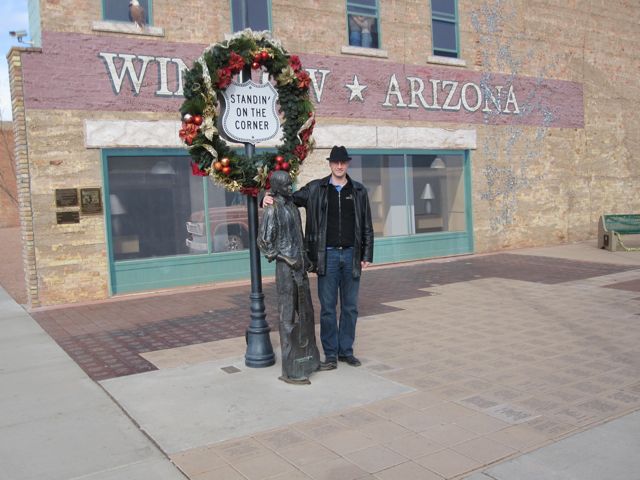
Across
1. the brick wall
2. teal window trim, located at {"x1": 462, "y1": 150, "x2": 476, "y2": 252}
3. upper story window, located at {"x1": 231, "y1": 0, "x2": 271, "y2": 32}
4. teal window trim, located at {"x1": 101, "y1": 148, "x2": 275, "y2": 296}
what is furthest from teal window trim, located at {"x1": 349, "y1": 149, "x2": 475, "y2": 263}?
the brick wall

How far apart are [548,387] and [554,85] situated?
43.0ft

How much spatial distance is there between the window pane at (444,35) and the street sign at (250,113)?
907 centimetres

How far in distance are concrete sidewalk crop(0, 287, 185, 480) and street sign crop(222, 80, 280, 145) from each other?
2701 millimetres

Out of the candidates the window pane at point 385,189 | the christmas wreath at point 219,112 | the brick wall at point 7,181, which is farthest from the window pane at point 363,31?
the brick wall at point 7,181

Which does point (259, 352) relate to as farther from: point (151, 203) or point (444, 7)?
point (444, 7)

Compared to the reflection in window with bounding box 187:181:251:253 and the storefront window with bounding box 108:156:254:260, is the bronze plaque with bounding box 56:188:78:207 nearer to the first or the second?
the storefront window with bounding box 108:156:254:260

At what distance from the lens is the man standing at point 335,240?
5.86m

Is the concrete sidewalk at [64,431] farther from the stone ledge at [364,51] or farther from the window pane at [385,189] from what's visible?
the stone ledge at [364,51]

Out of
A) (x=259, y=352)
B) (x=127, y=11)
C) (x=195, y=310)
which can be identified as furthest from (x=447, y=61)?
(x=259, y=352)

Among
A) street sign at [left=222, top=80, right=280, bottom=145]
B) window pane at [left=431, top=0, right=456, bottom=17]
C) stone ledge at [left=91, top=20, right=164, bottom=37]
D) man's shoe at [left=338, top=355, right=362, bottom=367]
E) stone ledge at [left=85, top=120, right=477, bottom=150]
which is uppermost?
window pane at [left=431, top=0, right=456, bottom=17]

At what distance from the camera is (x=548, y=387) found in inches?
203

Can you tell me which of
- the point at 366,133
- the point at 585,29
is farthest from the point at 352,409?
the point at 585,29

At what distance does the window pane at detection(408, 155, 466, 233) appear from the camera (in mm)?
14422

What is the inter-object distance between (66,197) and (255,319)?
18.0 ft
